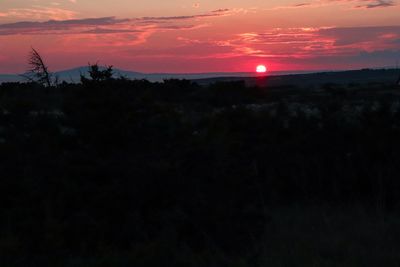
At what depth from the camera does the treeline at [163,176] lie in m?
8.69

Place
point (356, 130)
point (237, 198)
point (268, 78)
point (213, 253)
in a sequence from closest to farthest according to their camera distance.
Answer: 1. point (213, 253)
2. point (237, 198)
3. point (356, 130)
4. point (268, 78)

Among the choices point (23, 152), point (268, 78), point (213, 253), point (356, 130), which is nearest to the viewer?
point (213, 253)

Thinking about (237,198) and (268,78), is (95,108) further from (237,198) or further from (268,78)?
(268,78)

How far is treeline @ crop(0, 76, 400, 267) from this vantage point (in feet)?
28.5

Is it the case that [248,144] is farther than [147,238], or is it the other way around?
[248,144]

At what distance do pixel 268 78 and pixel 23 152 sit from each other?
7216 inches

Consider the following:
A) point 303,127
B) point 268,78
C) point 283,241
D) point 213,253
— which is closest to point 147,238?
point 213,253

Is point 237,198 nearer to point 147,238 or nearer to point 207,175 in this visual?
point 207,175

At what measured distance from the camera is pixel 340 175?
38.7ft

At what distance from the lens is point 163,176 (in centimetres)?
941

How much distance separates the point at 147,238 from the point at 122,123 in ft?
7.86

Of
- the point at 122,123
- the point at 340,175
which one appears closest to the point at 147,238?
the point at 122,123

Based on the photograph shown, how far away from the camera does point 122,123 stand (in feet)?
35.5

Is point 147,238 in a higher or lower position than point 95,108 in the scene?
lower
